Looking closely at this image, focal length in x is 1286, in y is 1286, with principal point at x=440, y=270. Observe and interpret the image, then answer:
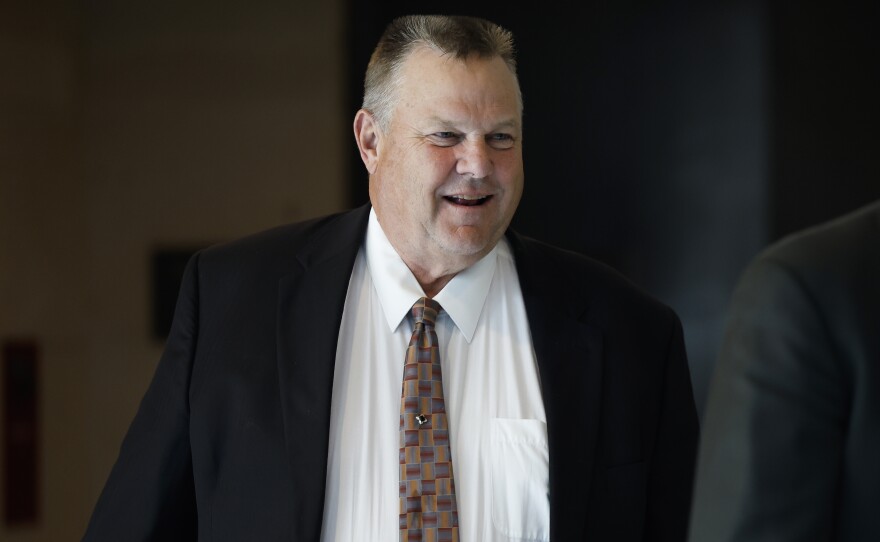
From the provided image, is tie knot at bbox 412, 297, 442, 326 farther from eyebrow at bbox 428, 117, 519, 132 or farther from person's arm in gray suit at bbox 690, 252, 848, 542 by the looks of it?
person's arm in gray suit at bbox 690, 252, 848, 542

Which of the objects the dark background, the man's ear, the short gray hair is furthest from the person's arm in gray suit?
the dark background

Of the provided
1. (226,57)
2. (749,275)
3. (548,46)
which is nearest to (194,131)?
(226,57)

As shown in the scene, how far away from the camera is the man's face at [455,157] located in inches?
86.4

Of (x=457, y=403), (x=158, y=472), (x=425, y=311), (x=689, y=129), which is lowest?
(x=158, y=472)

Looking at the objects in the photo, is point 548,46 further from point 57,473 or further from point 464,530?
point 464,530

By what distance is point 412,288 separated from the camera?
2275mm

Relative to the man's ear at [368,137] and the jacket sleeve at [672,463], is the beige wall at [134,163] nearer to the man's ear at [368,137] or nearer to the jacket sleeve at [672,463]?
the man's ear at [368,137]

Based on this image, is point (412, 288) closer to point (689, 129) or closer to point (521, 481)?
point (521, 481)

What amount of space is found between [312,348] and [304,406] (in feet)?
0.36

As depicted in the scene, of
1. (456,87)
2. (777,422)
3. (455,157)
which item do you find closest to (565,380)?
(455,157)

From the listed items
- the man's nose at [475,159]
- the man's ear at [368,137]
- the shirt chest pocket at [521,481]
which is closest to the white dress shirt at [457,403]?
the shirt chest pocket at [521,481]

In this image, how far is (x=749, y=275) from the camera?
115 cm

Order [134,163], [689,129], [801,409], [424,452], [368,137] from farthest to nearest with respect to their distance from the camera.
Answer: [134,163]
[689,129]
[368,137]
[424,452]
[801,409]

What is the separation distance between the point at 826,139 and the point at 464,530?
260 centimetres
